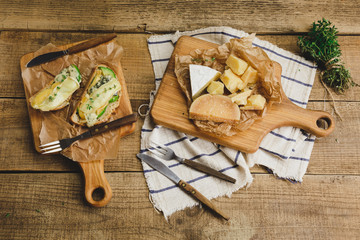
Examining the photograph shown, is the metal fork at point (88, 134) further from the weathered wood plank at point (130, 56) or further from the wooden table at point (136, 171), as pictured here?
the weathered wood plank at point (130, 56)

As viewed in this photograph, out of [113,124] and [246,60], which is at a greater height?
[246,60]

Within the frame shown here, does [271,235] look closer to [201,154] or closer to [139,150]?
[201,154]

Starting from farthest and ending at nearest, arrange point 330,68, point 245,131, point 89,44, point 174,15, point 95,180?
point 174,15, point 330,68, point 89,44, point 245,131, point 95,180

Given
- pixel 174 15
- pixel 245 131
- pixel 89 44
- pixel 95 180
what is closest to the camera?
pixel 95 180

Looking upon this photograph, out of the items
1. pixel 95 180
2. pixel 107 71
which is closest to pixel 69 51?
pixel 107 71

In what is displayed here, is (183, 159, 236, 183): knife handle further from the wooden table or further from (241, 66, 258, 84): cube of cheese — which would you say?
(241, 66, 258, 84): cube of cheese

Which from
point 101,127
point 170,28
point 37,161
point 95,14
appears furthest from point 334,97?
point 37,161

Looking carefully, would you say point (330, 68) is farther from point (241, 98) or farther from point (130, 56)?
point (130, 56)
